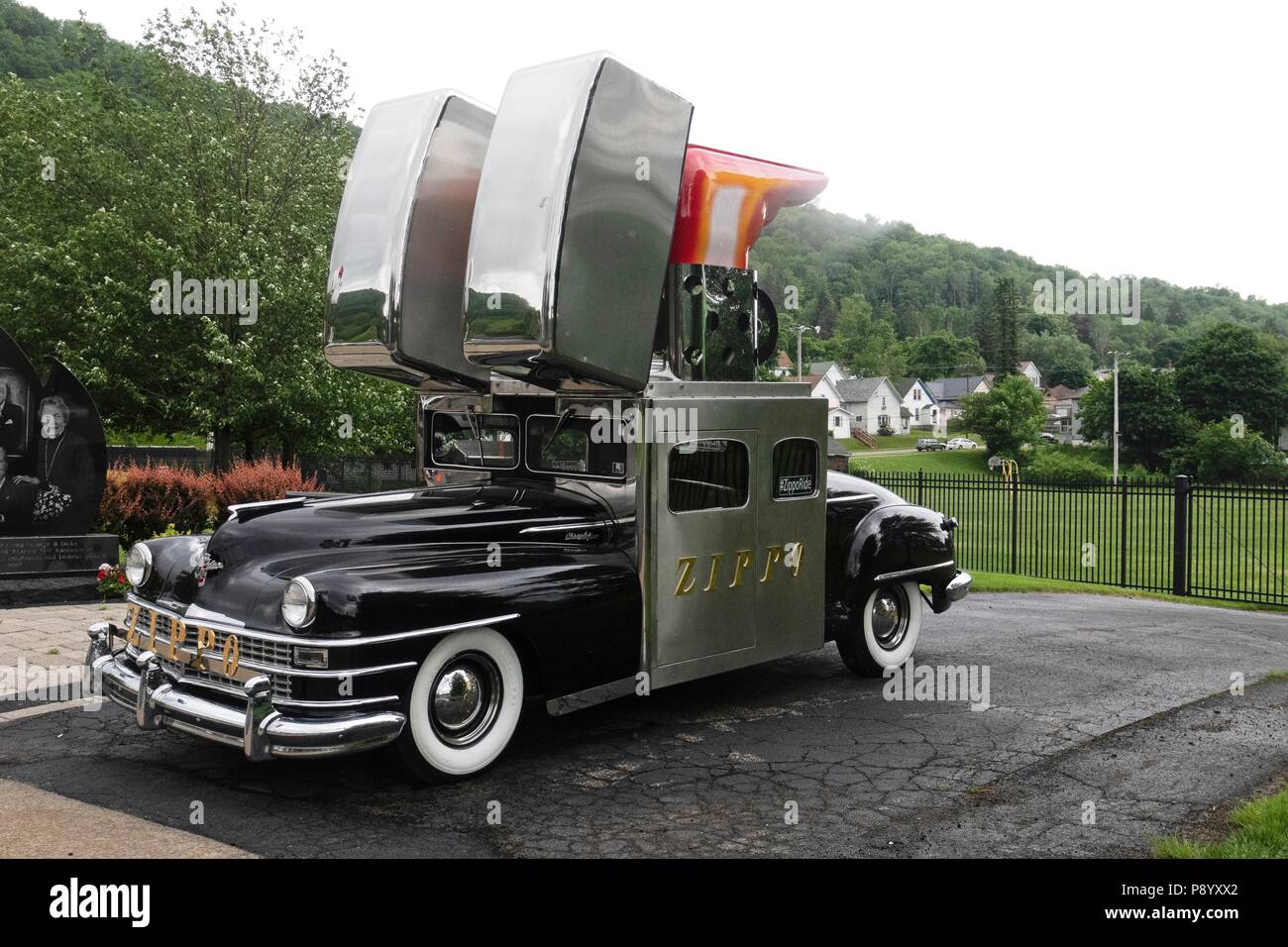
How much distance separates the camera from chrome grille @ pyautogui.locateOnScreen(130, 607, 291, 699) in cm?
487

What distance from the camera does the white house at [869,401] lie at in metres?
108

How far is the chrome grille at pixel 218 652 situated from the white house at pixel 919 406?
376 ft

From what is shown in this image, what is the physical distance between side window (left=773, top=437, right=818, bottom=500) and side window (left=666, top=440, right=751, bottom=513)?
1.02ft

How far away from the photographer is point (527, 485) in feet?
22.0

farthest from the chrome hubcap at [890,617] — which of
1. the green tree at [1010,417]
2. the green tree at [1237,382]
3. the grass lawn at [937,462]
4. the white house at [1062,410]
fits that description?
the white house at [1062,410]

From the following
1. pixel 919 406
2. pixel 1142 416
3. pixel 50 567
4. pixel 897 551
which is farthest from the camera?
pixel 919 406

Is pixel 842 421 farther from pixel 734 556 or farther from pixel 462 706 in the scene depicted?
pixel 462 706

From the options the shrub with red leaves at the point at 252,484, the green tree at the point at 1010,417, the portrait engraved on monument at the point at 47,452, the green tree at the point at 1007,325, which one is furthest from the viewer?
the green tree at the point at 1007,325

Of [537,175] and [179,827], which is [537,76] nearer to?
[537,175]

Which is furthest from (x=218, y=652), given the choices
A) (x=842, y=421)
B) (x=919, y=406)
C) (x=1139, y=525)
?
(x=919, y=406)

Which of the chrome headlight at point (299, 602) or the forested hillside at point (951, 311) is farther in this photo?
the forested hillside at point (951, 311)

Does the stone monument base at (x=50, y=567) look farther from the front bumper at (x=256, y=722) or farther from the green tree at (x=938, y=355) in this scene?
the green tree at (x=938, y=355)

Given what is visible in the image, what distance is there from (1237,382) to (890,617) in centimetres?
7877
